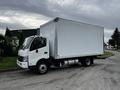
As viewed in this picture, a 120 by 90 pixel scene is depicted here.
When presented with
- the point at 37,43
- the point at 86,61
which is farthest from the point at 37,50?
the point at 86,61

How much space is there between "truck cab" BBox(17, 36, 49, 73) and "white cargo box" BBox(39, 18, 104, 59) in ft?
2.57

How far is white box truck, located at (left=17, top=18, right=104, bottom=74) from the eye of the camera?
456 inches

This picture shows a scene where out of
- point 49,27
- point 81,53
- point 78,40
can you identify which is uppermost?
point 49,27

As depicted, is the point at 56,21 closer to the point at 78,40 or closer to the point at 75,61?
the point at 78,40

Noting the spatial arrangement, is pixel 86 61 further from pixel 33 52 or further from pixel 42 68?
pixel 33 52

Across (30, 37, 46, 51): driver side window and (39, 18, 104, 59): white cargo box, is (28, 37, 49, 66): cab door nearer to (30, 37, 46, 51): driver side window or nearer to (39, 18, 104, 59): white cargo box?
(30, 37, 46, 51): driver side window

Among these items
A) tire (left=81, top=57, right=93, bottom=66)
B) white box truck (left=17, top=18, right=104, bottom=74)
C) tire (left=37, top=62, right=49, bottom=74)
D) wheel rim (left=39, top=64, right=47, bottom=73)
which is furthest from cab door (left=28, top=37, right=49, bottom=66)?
tire (left=81, top=57, right=93, bottom=66)

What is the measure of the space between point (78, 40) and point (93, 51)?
2454 millimetres

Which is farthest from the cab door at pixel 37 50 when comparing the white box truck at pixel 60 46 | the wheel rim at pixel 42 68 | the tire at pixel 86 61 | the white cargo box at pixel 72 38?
the tire at pixel 86 61

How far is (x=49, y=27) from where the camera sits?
1330cm

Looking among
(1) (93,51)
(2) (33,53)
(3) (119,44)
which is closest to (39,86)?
(2) (33,53)

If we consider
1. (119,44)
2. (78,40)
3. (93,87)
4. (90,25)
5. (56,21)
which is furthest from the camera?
(119,44)

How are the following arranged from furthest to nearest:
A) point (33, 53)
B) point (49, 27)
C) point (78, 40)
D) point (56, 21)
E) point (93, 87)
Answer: point (78, 40)
point (49, 27)
point (56, 21)
point (33, 53)
point (93, 87)

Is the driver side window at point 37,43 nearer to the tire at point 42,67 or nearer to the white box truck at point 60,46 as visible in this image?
the white box truck at point 60,46
